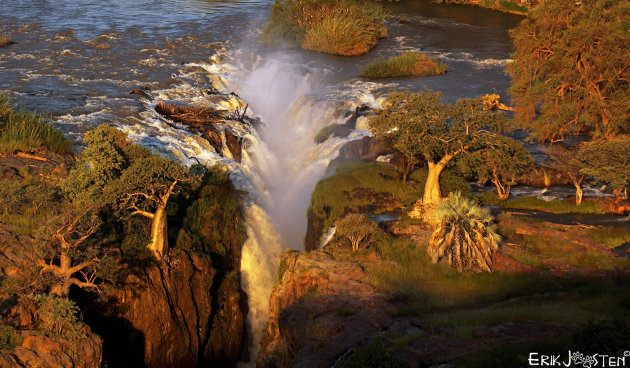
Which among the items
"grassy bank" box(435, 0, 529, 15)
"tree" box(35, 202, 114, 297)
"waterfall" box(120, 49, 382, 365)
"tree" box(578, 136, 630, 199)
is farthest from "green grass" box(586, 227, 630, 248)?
"grassy bank" box(435, 0, 529, 15)

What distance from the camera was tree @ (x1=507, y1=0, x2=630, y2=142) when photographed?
2302 cm

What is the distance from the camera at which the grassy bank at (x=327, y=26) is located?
4009 centimetres

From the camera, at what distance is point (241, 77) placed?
1395 inches

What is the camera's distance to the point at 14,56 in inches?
1289

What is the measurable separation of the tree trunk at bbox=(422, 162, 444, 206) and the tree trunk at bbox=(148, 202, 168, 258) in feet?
27.7

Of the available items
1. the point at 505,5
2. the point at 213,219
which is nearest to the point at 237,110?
the point at 213,219

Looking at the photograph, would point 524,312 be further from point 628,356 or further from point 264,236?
point 264,236

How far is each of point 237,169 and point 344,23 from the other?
21.3 meters

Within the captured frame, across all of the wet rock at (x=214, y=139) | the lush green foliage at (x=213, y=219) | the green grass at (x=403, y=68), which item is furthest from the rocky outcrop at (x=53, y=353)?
the green grass at (x=403, y=68)

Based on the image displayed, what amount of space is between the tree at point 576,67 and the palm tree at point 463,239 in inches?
434

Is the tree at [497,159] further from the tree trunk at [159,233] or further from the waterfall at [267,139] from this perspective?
the tree trunk at [159,233]

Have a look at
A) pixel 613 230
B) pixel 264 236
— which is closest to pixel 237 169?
pixel 264 236

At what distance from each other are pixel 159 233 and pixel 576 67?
1880 cm

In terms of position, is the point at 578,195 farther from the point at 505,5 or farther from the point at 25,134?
the point at 505,5
